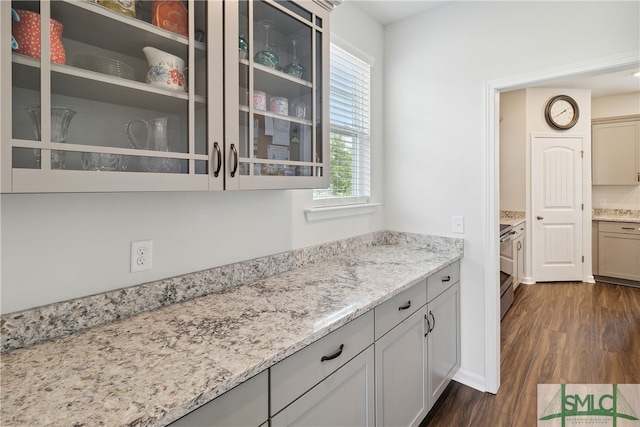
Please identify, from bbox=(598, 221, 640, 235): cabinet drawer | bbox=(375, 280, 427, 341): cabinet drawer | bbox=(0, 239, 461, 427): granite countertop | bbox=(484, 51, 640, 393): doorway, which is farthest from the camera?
bbox=(598, 221, 640, 235): cabinet drawer

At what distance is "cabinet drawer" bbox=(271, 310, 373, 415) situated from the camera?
958 mm

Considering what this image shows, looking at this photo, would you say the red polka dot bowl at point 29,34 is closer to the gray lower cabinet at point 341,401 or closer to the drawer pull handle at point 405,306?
the gray lower cabinet at point 341,401

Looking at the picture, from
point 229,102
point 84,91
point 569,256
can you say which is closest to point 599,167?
point 569,256

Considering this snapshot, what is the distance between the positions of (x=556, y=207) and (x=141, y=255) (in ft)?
16.5

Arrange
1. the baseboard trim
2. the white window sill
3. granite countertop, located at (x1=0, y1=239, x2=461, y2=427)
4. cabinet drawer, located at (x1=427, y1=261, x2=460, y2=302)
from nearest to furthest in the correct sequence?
granite countertop, located at (x1=0, y1=239, x2=461, y2=427) < cabinet drawer, located at (x1=427, y1=261, x2=460, y2=302) < the white window sill < the baseboard trim

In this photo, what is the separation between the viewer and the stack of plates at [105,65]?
0.89 meters

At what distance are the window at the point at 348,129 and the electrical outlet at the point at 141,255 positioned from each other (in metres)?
1.01

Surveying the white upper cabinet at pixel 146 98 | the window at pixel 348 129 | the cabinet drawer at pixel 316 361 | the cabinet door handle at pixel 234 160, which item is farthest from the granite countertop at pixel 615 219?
the cabinet door handle at pixel 234 160

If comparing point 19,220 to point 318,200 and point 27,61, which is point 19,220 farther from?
point 318,200

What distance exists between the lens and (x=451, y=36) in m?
2.28

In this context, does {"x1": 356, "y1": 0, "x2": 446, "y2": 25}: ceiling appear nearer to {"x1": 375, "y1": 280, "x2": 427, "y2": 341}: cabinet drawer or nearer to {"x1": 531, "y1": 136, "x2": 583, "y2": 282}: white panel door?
{"x1": 375, "y1": 280, "x2": 427, "y2": 341}: cabinet drawer

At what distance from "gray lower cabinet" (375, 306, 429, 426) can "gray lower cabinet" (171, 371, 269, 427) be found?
617 millimetres

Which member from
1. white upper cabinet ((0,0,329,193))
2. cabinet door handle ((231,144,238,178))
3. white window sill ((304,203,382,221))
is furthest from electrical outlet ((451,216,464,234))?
cabinet door handle ((231,144,238,178))

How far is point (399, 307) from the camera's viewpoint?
1548 mm
